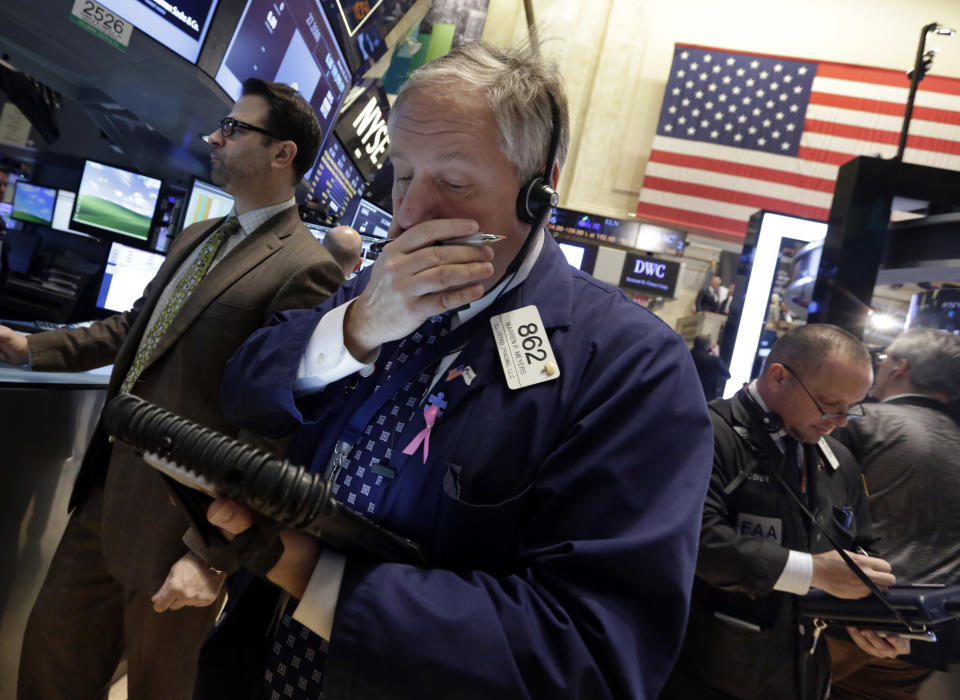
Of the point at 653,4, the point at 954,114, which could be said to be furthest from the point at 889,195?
the point at 653,4

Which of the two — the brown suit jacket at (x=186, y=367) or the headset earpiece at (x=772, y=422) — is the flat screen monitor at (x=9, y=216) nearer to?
the brown suit jacket at (x=186, y=367)

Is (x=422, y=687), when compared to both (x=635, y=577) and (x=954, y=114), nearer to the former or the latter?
(x=635, y=577)

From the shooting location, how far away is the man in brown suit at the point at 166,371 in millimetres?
1619

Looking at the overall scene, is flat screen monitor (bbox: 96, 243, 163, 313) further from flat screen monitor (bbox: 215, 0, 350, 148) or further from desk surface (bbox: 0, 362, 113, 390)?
desk surface (bbox: 0, 362, 113, 390)

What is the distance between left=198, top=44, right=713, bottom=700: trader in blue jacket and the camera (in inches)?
26.7

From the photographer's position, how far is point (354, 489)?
911 mm

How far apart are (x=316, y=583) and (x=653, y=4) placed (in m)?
12.5

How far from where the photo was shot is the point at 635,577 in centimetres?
70

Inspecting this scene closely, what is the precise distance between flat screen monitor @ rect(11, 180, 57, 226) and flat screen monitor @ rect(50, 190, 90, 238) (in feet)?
0.12

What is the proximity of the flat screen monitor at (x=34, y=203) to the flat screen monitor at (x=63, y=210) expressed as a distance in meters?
0.04

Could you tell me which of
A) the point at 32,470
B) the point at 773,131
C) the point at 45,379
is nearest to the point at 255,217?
the point at 45,379

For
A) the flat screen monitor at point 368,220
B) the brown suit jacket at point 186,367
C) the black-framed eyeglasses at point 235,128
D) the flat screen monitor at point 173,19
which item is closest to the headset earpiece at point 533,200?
A: the brown suit jacket at point 186,367

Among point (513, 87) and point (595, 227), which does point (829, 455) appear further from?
point (595, 227)

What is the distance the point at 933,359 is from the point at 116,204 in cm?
500
